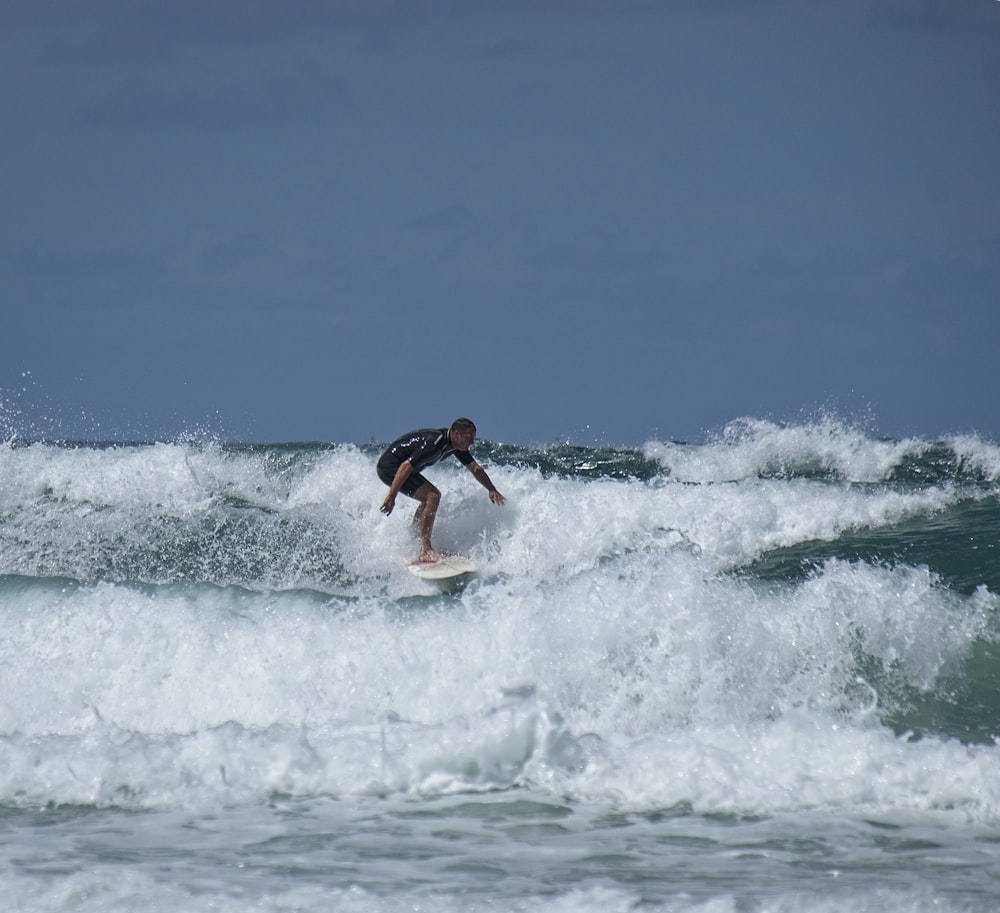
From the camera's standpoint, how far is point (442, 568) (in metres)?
11.4

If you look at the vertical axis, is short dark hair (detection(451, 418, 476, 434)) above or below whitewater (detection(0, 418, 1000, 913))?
above

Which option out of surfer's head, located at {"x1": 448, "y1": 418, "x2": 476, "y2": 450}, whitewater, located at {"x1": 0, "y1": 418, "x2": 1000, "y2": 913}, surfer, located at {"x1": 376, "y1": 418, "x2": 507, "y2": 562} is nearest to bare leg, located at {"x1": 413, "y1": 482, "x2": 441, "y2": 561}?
surfer, located at {"x1": 376, "y1": 418, "x2": 507, "y2": 562}

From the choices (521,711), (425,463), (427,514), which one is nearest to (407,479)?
(425,463)

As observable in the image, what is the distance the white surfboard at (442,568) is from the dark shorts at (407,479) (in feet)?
2.51

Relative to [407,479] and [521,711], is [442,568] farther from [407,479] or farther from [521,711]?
[521,711]

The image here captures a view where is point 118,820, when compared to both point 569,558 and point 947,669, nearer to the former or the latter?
point 947,669

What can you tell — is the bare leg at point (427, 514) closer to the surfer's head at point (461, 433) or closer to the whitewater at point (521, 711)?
the whitewater at point (521, 711)

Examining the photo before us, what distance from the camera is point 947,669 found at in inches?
309

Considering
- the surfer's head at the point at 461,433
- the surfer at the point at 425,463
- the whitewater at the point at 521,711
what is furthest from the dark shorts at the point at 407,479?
the whitewater at the point at 521,711

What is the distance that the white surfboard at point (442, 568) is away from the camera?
11.3m

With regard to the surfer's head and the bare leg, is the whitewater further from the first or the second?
the surfer's head

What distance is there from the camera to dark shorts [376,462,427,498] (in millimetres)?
11711

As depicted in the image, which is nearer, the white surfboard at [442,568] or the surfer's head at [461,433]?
the surfer's head at [461,433]

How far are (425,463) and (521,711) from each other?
5719 millimetres
